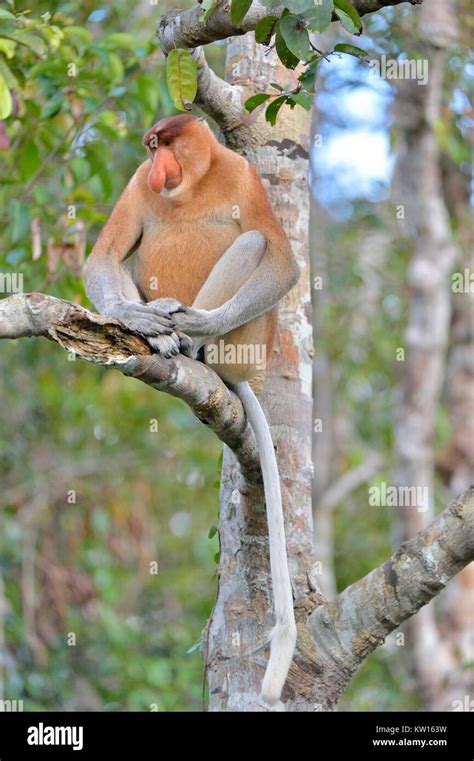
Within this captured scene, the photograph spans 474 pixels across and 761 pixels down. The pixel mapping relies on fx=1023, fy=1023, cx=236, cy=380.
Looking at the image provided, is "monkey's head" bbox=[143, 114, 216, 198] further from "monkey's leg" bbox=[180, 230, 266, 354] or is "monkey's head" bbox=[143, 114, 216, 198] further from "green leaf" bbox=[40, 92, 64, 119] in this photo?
"green leaf" bbox=[40, 92, 64, 119]

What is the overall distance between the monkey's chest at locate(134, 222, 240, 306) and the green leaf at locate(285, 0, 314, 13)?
123 cm

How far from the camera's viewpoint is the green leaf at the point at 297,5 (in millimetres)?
2074

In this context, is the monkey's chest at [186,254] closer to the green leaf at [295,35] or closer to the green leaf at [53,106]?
the green leaf at [53,106]

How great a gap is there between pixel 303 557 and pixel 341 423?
7.05 m

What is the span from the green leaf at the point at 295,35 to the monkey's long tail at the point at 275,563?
43.9 inches

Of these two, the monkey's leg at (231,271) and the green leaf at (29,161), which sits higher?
the green leaf at (29,161)

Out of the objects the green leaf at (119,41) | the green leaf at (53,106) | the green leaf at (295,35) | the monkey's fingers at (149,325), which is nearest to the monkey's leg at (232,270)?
Result: the monkey's fingers at (149,325)

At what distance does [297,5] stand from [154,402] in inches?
236

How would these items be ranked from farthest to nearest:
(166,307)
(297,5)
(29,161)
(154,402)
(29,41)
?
1. (154,402)
2. (29,161)
3. (29,41)
4. (166,307)
5. (297,5)

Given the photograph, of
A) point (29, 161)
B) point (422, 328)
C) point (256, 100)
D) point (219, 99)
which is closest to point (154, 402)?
point (422, 328)

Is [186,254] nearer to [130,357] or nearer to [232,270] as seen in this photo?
[232,270]

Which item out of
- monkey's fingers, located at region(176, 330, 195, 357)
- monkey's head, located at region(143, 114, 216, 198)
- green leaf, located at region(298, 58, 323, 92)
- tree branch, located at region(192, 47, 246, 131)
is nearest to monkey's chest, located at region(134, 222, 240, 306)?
monkey's head, located at region(143, 114, 216, 198)

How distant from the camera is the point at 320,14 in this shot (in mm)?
2121

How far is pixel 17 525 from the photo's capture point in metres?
6.84
